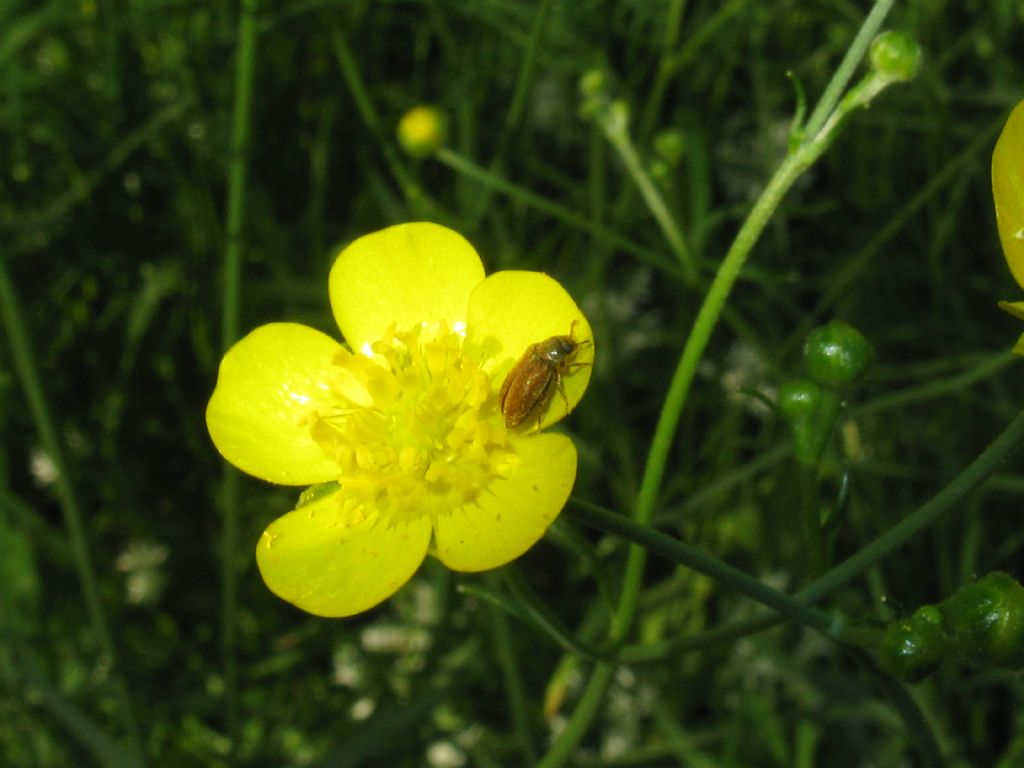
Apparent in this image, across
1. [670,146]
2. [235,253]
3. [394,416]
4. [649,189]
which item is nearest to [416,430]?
[394,416]

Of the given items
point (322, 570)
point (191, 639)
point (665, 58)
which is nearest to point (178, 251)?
point (191, 639)

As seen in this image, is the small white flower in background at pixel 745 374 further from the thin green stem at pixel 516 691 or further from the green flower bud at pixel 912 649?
the green flower bud at pixel 912 649

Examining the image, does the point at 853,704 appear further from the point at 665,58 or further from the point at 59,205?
the point at 59,205

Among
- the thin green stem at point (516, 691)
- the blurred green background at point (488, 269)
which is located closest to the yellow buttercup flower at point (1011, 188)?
the blurred green background at point (488, 269)

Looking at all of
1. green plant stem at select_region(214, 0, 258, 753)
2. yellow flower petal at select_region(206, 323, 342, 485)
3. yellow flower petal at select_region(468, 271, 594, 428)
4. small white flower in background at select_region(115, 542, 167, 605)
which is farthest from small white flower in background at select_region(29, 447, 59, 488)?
yellow flower petal at select_region(468, 271, 594, 428)

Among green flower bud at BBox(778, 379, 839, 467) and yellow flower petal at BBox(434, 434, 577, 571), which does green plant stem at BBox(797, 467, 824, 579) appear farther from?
yellow flower petal at BBox(434, 434, 577, 571)

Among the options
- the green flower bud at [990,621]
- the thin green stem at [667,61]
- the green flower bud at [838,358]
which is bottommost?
the green flower bud at [990,621]

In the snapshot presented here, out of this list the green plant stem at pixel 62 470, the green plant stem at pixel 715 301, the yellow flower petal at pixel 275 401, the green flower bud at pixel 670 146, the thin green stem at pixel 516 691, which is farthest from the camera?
the green flower bud at pixel 670 146
